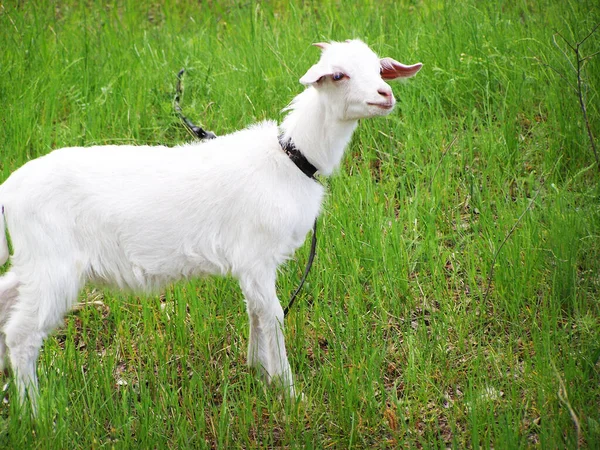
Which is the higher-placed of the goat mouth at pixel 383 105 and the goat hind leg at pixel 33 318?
the goat mouth at pixel 383 105

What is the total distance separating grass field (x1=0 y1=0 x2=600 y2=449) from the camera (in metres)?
3.82

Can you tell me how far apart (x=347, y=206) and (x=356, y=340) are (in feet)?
3.77

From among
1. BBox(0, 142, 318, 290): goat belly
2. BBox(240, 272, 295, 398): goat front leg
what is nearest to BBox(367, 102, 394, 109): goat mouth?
BBox(0, 142, 318, 290): goat belly

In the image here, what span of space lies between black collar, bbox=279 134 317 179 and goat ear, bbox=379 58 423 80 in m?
0.62

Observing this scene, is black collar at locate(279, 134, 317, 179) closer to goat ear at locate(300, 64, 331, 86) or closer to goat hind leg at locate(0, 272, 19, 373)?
goat ear at locate(300, 64, 331, 86)

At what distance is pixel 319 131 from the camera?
3.88 metres

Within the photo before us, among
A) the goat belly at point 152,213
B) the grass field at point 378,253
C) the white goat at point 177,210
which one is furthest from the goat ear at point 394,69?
the grass field at point 378,253

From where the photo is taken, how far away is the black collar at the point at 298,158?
3.89m

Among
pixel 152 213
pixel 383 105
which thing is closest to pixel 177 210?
pixel 152 213

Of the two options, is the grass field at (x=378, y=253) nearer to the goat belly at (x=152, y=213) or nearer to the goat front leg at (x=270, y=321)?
the goat front leg at (x=270, y=321)

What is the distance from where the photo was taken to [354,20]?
6.92 meters

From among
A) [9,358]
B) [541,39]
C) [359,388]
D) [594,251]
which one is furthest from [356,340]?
[541,39]

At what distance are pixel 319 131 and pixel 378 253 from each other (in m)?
1.20

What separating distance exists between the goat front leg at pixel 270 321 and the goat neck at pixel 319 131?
0.66m
